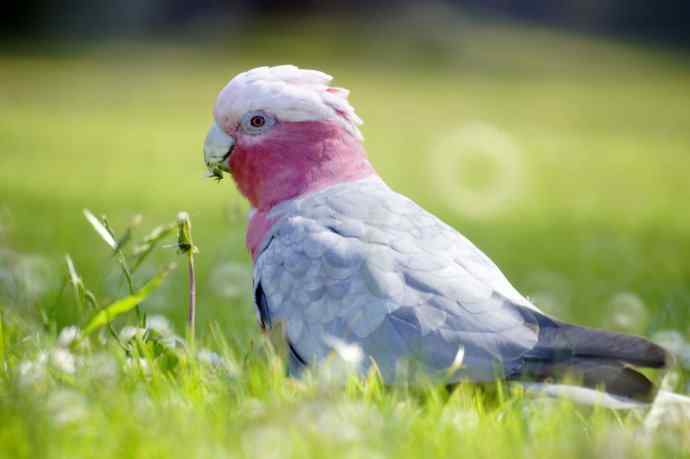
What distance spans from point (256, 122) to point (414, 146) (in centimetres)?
758

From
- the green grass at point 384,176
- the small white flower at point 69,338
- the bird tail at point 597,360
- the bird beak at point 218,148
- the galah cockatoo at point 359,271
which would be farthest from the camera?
the bird beak at point 218,148

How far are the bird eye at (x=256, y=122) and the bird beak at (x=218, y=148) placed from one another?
0.22 ft

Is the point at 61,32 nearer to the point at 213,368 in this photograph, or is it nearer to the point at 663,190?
the point at 663,190

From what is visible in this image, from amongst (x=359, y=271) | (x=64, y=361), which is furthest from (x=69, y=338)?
(x=359, y=271)

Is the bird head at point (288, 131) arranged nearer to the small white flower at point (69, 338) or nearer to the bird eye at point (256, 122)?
the bird eye at point (256, 122)

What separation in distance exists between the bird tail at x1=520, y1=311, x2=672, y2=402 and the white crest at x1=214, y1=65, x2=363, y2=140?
0.94m

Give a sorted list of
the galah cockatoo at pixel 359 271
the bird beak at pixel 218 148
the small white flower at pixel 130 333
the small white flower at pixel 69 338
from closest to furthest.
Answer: the galah cockatoo at pixel 359 271, the small white flower at pixel 69 338, the small white flower at pixel 130 333, the bird beak at pixel 218 148

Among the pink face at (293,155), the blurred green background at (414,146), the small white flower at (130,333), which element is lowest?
the blurred green background at (414,146)

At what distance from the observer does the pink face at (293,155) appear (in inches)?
98.5

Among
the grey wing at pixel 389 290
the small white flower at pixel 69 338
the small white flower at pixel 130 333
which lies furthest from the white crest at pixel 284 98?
the small white flower at pixel 69 338

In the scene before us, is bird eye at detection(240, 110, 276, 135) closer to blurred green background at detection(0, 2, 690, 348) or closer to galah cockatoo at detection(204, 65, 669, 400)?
galah cockatoo at detection(204, 65, 669, 400)

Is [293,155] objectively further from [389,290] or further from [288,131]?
[389,290]

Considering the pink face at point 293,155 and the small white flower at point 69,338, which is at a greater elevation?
the pink face at point 293,155

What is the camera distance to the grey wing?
6.21 ft
